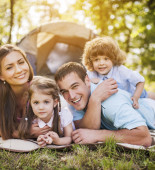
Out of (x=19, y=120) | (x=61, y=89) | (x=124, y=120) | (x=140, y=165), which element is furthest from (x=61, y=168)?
(x=19, y=120)

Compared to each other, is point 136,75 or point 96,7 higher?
point 96,7

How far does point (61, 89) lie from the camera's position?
252 cm

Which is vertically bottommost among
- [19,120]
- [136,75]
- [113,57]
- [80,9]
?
[19,120]

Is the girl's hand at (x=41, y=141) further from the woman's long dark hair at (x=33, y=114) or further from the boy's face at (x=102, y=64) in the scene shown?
the boy's face at (x=102, y=64)

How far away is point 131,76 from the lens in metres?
3.17

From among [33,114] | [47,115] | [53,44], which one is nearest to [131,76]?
[47,115]

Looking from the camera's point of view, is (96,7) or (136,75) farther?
(96,7)

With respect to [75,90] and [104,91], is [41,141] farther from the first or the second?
[104,91]

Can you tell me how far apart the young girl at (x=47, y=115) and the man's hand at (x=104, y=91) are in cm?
42

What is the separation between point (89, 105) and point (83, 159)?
0.74 meters

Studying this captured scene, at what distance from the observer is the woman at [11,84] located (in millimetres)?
2586

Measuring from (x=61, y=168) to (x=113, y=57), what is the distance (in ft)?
6.44

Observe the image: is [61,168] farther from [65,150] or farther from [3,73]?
[3,73]

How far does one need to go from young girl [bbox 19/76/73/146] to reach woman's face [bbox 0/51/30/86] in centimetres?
33
